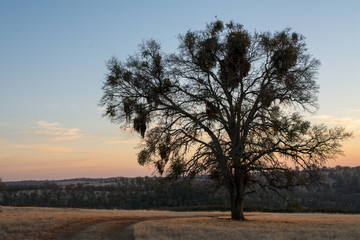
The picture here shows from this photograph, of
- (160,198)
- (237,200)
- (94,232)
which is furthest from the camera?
(160,198)

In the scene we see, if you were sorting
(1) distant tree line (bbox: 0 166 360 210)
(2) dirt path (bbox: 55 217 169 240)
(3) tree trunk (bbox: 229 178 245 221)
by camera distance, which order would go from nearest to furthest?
1. (2) dirt path (bbox: 55 217 169 240)
2. (3) tree trunk (bbox: 229 178 245 221)
3. (1) distant tree line (bbox: 0 166 360 210)

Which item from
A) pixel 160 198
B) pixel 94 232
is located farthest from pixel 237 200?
pixel 160 198

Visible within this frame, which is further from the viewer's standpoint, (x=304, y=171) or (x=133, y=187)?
(x=133, y=187)

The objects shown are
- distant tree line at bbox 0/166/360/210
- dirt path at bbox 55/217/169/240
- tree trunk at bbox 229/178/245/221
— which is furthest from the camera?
distant tree line at bbox 0/166/360/210

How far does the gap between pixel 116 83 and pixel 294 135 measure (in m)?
9.66

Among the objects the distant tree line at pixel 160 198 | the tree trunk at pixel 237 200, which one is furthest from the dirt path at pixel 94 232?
the distant tree line at pixel 160 198

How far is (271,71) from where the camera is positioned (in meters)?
20.2

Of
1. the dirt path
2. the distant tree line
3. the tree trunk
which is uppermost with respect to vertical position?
the tree trunk

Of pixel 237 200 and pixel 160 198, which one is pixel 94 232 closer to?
A: pixel 237 200

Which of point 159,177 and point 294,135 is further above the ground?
point 294,135

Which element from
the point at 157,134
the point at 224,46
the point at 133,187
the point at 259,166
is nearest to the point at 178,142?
the point at 157,134

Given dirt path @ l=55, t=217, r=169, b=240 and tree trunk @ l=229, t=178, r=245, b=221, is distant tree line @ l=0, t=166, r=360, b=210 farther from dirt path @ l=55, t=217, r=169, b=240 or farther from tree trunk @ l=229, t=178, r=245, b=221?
dirt path @ l=55, t=217, r=169, b=240

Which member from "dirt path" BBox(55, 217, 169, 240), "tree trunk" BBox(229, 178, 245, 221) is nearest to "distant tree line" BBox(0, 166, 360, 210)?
"tree trunk" BBox(229, 178, 245, 221)

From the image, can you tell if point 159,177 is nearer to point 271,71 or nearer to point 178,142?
point 178,142
